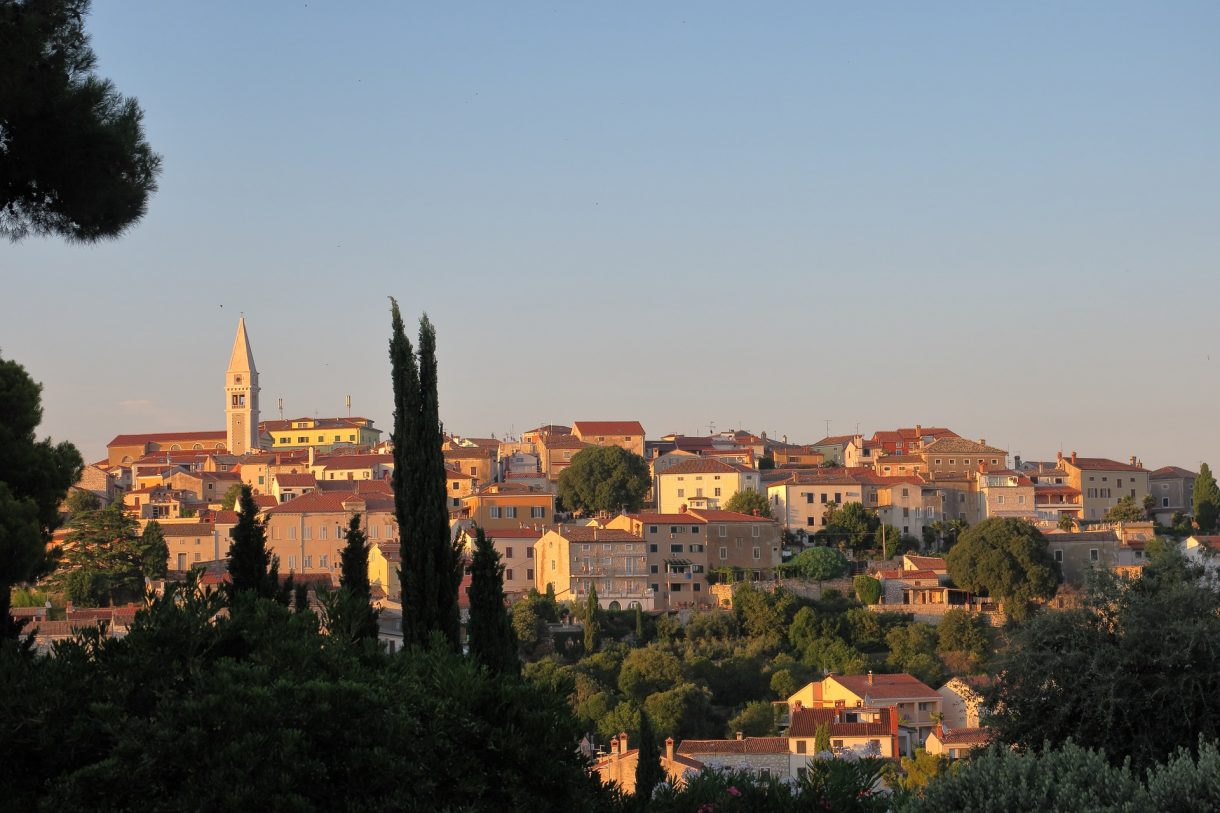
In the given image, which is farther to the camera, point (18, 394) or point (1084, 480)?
point (1084, 480)

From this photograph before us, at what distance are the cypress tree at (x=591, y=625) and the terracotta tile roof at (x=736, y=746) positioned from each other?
691 inches

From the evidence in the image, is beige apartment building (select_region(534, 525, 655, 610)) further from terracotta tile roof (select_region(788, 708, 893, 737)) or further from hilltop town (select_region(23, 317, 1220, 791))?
terracotta tile roof (select_region(788, 708, 893, 737))

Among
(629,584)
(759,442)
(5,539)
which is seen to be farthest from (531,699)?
(759,442)

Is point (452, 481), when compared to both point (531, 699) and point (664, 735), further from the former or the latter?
point (531, 699)

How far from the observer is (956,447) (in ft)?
321

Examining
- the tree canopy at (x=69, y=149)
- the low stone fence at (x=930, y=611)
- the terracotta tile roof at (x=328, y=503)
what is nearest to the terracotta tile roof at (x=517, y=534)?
the terracotta tile roof at (x=328, y=503)

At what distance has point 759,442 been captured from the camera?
112 meters

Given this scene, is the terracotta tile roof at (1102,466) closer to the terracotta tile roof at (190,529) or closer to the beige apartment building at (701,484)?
the beige apartment building at (701,484)

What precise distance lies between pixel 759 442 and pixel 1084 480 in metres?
24.4

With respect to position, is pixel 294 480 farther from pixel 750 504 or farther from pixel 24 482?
pixel 24 482

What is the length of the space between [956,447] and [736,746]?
2182 inches

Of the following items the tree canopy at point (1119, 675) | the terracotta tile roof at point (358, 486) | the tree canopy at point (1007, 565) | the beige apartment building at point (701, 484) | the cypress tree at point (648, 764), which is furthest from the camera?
the beige apartment building at point (701, 484)

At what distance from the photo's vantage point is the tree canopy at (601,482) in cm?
8806

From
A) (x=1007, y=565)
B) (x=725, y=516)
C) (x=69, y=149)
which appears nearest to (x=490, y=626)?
(x=69, y=149)
